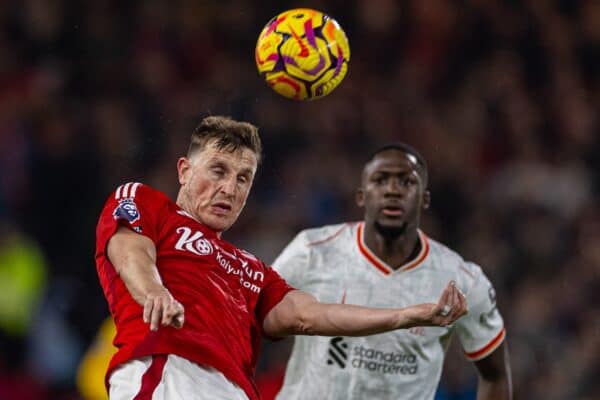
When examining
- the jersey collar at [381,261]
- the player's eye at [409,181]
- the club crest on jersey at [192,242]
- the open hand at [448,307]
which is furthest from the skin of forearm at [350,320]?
the player's eye at [409,181]

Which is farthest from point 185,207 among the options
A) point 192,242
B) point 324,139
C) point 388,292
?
point 324,139

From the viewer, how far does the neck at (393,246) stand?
570cm

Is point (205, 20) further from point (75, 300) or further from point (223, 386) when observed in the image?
point (223, 386)

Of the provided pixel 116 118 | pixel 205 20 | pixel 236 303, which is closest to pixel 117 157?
pixel 116 118

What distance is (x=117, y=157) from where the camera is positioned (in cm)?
926

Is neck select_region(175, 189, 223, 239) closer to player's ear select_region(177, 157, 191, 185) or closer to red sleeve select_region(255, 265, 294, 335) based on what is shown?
player's ear select_region(177, 157, 191, 185)

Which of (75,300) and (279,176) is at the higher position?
(279,176)

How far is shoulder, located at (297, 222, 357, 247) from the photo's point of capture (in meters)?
5.75

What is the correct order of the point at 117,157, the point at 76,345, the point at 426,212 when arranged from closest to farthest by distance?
the point at 76,345
the point at 117,157
the point at 426,212

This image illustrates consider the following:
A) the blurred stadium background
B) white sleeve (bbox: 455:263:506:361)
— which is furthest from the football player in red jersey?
the blurred stadium background

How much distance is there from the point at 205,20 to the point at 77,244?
3422mm

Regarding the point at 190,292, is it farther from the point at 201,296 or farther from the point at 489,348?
the point at 489,348

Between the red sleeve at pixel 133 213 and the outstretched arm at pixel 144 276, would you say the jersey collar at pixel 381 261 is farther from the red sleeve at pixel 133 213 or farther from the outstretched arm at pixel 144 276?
the outstretched arm at pixel 144 276

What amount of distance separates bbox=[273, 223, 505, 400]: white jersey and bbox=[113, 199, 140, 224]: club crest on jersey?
1.55m
